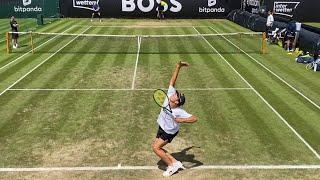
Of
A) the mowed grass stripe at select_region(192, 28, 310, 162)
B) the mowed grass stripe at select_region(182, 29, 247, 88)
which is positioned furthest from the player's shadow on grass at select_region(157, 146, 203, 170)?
the mowed grass stripe at select_region(182, 29, 247, 88)

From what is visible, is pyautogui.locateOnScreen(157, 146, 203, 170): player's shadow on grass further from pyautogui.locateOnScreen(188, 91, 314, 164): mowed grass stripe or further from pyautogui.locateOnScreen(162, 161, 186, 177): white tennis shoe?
pyautogui.locateOnScreen(162, 161, 186, 177): white tennis shoe

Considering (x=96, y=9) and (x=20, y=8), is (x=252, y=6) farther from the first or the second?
(x=20, y=8)

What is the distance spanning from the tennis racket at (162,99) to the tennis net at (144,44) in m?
17.8

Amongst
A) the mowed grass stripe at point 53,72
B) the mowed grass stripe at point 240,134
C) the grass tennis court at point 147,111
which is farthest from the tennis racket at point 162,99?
the mowed grass stripe at point 53,72

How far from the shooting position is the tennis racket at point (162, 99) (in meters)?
11.0

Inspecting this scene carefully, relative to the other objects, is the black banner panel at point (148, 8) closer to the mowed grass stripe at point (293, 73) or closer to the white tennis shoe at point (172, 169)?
the mowed grass stripe at point (293, 73)

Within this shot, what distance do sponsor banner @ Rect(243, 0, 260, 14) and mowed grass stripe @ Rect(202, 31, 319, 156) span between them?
955 inches

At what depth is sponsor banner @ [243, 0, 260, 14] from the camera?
5019cm

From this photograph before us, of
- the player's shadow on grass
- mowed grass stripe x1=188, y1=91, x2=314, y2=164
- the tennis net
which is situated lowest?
the player's shadow on grass

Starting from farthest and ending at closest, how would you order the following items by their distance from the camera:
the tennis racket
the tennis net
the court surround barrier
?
1. the tennis net
2. the court surround barrier
3. the tennis racket

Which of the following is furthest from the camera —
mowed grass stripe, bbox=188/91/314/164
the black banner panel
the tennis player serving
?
the black banner panel

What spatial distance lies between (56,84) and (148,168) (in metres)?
10.8

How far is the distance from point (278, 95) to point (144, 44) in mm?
16255

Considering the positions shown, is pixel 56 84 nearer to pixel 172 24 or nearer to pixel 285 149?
pixel 285 149
